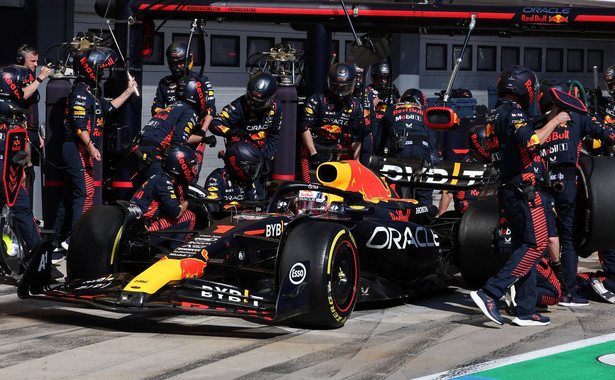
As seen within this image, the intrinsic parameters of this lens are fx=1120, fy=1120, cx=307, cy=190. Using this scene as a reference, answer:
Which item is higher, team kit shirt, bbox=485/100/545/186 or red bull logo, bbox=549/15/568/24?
red bull logo, bbox=549/15/568/24

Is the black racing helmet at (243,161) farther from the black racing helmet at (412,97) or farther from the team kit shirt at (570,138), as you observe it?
the black racing helmet at (412,97)

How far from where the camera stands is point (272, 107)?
1176 cm

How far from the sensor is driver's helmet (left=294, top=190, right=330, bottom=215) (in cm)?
903

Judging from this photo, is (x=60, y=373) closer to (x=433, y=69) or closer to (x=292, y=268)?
(x=292, y=268)

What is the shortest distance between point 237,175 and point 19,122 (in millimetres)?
2173

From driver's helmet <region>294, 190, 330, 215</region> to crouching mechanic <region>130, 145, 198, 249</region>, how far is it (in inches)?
41.2

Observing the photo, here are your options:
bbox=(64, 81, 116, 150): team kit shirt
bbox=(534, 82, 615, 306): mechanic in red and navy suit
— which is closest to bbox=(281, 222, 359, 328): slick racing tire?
bbox=(534, 82, 615, 306): mechanic in red and navy suit

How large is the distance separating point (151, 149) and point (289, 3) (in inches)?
105

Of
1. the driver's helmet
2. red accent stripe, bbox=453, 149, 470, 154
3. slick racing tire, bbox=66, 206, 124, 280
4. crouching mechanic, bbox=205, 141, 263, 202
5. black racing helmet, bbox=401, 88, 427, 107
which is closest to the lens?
slick racing tire, bbox=66, 206, 124, 280

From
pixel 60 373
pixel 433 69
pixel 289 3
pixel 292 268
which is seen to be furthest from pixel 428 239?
pixel 433 69

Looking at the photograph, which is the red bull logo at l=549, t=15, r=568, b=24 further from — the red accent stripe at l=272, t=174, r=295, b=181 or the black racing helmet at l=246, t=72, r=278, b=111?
the black racing helmet at l=246, t=72, r=278, b=111

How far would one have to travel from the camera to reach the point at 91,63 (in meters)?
11.8

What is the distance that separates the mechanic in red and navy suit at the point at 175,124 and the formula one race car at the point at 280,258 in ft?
8.10

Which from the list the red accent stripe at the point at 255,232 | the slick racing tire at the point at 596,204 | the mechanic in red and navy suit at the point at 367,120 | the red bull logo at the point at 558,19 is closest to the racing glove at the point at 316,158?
the mechanic in red and navy suit at the point at 367,120
